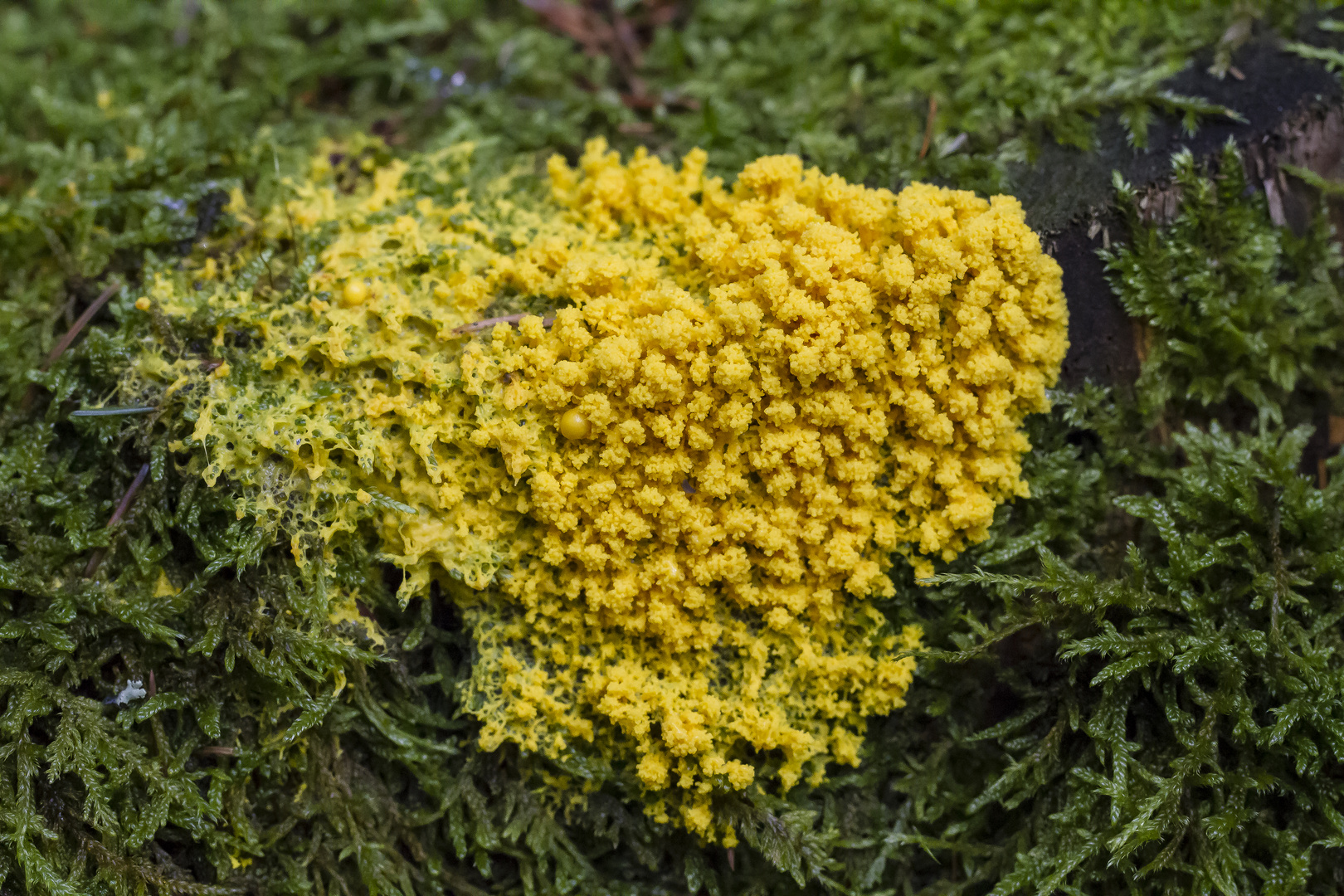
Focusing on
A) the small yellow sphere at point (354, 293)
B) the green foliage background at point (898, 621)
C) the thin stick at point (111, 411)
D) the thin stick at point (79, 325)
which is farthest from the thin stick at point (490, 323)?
the thin stick at point (79, 325)

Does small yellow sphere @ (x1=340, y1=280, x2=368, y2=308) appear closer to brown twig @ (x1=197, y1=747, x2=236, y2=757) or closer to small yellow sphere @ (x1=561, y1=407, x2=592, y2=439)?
small yellow sphere @ (x1=561, y1=407, x2=592, y2=439)

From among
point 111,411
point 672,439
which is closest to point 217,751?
point 111,411

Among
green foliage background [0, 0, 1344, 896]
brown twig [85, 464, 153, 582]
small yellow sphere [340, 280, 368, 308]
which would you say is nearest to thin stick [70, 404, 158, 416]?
green foliage background [0, 0, 1344, 896]

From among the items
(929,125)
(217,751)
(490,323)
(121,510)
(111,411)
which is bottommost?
(217,751)

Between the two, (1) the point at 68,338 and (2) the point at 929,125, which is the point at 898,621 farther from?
(1) the point at 68,338

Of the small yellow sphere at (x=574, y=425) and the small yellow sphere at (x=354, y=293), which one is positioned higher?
the small yellow sphere at (x=354, y=293)

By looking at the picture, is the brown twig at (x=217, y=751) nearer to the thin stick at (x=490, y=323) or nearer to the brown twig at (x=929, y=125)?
the thin stick at (x=490, y=323)
